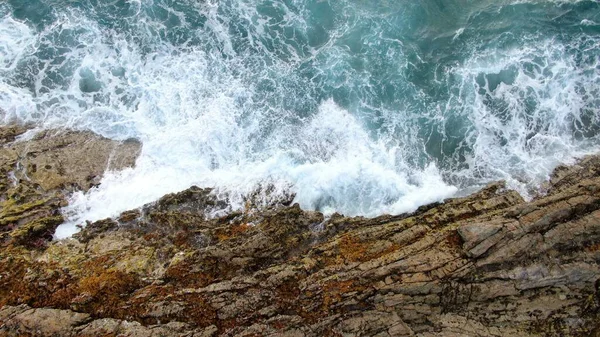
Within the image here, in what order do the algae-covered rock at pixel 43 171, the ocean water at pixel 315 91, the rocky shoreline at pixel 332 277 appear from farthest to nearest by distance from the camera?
1. the ocean water at pixel 315 91
2. the algae-covered rock at pixel 43 171
3. the rocky shoreline at pixel 332 277

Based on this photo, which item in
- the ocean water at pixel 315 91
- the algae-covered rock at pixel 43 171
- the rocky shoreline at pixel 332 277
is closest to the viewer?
the rocky shoreline at pixel 332 277

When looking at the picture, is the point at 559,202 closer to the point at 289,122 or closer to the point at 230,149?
the point at 289,122

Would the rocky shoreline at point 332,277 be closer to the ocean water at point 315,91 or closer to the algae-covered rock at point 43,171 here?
the algae-covered rock at point 43,171

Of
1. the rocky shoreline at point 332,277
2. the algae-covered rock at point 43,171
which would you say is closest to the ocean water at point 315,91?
the algae-covered rock at point 43,171

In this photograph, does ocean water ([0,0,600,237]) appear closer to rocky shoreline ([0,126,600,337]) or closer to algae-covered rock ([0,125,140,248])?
algae-covered rock ([0,125,140,248])

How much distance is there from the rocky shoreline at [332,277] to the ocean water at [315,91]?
3.70m

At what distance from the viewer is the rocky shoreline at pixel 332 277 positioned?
14.1m

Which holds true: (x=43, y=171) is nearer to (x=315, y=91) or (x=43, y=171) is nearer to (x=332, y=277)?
(x=315, y=91)

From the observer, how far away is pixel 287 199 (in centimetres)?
2131

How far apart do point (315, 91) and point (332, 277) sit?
50.7 ft

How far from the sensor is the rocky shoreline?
46.1ft

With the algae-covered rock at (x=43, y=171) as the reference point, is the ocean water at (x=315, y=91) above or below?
above

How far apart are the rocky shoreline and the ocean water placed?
12.1ft

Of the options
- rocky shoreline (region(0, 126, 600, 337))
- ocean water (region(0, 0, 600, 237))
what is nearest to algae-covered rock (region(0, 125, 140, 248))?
rocky shoreline (region(0, 126, 600, 337))
